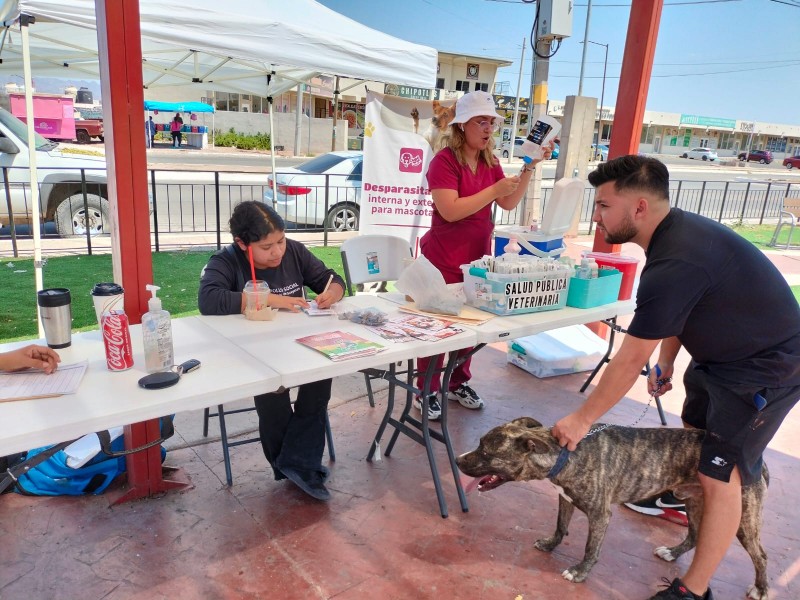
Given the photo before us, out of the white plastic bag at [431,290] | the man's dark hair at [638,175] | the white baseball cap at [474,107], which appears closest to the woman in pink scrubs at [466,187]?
the white baseball cap at [474,107]

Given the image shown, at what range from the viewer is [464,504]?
8.81ft

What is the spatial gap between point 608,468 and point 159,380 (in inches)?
63.5

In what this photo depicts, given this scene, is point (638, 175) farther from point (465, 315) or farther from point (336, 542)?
point (336, 542)

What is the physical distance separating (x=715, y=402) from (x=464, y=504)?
4.05 ft

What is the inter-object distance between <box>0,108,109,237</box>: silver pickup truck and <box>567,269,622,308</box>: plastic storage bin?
20.9 feet

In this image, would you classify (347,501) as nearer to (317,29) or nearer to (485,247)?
(485,247)

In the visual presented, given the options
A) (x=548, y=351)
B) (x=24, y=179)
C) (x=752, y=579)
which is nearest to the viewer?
(x=752, y=579)

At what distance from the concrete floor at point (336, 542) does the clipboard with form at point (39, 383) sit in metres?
0.87

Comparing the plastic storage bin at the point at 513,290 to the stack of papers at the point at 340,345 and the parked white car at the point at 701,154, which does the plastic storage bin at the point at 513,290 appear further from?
the parked white car at the point at 701,154

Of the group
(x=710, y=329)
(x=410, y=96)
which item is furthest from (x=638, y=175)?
(x=410, y=96)

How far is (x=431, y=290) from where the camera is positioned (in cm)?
268

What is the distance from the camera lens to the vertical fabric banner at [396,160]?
5238 millimetres

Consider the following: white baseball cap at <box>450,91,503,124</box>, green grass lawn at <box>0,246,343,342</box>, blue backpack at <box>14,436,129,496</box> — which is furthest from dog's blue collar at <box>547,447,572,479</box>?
green grass lawn at <box>0,246,343,342</box>

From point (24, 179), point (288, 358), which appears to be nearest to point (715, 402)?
point (288, 358)
